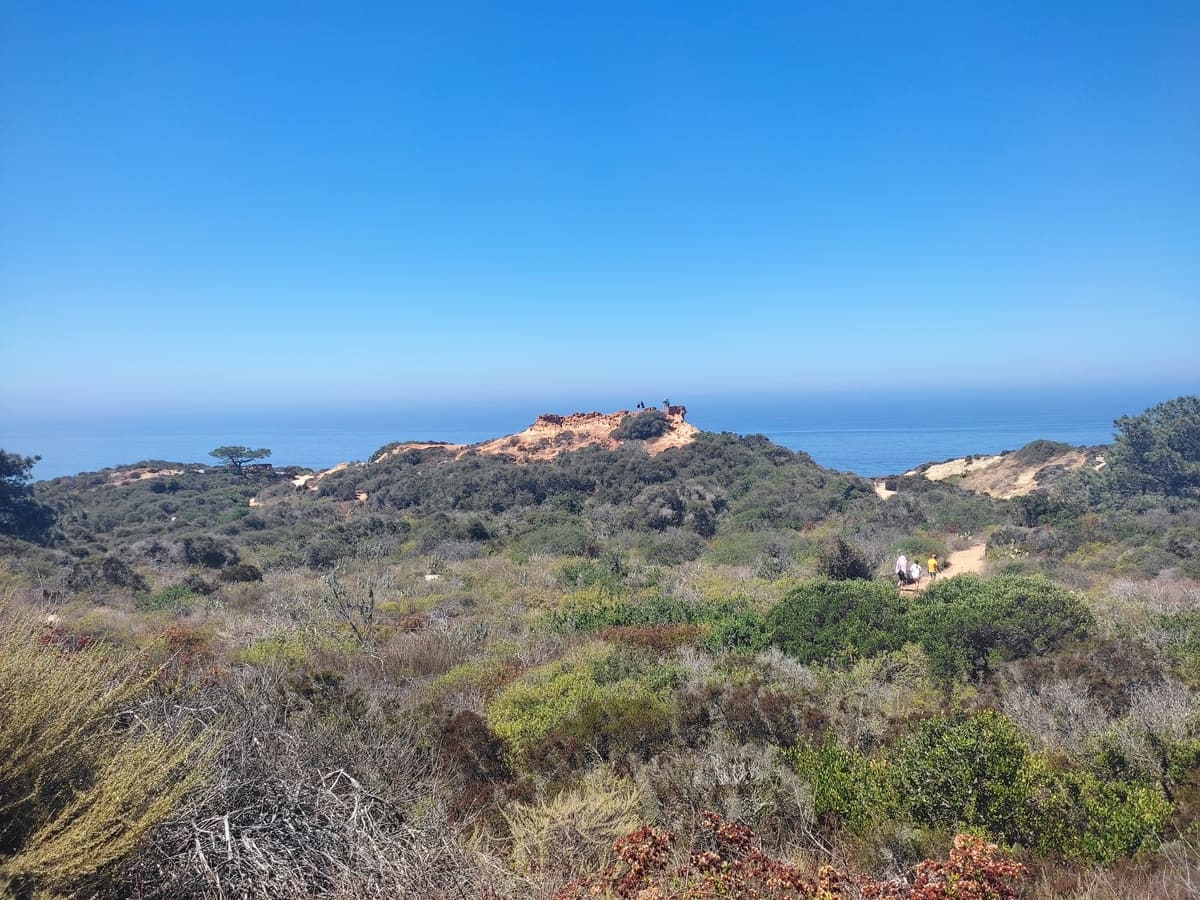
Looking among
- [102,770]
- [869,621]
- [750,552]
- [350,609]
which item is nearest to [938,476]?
[750,552]

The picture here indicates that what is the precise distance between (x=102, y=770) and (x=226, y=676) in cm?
420

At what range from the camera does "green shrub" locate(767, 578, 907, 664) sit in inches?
320

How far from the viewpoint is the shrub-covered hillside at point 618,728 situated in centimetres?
315

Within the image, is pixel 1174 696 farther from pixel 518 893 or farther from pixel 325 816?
pixel 325 816

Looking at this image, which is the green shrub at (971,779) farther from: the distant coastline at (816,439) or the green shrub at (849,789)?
the distant coastline at (816,439)

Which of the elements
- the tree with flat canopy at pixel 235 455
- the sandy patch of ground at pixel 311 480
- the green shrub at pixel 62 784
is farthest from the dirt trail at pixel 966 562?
the tree with flat canopy at pixel 235 455

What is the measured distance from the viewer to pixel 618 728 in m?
5.66

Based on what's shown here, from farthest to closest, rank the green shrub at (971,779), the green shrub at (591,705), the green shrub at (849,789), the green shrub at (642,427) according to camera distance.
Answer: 1. the green shrub at (642,427)
2. the green shrub at (591,705)
3. the green shrub at (849,789)
4. the green shrub at (971,779)

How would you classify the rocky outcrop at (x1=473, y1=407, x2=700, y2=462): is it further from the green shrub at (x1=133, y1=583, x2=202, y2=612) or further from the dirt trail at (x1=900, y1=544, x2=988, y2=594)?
the green shrub at (x1=133, y1=583, x2=202, y2=612)

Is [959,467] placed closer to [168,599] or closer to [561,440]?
[561,440]

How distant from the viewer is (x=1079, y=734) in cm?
545

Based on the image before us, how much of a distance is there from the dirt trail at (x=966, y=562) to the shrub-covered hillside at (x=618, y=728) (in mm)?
97

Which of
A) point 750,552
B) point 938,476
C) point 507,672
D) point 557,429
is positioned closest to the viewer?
point 507,672

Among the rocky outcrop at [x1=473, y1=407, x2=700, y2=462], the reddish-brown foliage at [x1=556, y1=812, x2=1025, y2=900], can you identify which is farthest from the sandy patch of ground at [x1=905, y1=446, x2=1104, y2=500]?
the reddish-brown foliage at [x1=556, y1=812, x2=1025, y2=900]
